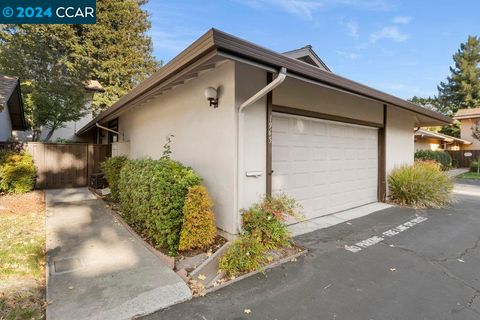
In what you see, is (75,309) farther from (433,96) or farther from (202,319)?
(433,96)

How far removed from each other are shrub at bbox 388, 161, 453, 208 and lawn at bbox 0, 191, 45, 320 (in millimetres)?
8085

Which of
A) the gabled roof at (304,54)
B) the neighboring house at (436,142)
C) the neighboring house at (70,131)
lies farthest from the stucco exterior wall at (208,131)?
the neighboring house at (436,142)

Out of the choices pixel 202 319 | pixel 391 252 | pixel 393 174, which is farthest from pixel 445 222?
pixel 202 319

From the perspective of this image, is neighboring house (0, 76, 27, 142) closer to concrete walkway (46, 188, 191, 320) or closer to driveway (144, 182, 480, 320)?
concrete walkway (46, 188, 191, 320)

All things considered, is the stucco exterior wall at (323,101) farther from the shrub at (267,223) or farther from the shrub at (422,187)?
the shrub at (267,223)

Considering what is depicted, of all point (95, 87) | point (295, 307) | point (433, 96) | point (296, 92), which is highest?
point (433, 96)

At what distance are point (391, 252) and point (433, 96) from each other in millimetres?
46232

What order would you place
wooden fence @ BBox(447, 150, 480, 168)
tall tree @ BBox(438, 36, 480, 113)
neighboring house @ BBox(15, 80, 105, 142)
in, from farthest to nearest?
tall tree @ BBox(438, 36, 480, 113) < wooden fence @ BBox(447, 150, 480, 168) < neighboring house @ BBox(15, 80, 105, 142)

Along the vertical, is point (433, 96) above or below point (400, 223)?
above

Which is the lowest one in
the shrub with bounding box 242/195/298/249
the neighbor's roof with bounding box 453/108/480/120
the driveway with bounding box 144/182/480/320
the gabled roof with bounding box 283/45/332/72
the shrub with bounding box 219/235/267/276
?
the driveway with bounding box 144/182/480/320

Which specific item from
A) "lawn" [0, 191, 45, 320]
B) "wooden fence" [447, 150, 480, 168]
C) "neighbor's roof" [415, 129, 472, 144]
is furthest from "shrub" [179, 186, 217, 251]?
"wooden fence" [447, 150, 480, 168]

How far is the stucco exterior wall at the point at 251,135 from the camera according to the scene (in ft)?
13.7

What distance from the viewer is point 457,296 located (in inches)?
116

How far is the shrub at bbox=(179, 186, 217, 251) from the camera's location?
12.4 feet
